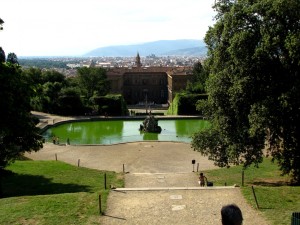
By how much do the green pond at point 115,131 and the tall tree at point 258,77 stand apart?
70.7 feet

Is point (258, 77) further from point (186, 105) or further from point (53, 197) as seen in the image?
point (186, 105)

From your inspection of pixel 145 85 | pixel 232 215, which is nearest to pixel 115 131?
pixel 232 215

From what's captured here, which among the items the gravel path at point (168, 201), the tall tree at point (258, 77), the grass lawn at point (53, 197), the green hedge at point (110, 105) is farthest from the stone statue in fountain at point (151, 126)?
the tall tree at point (258, 77)

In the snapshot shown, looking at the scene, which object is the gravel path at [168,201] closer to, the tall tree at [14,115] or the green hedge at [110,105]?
the tall tree at [14,115]

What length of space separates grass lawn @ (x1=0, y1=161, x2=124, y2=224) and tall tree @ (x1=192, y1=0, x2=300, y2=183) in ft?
21.5

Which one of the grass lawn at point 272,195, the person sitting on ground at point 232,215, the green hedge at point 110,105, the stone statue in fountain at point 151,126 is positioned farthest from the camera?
the green hedge at point 110,105

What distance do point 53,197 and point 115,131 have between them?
3448 cm

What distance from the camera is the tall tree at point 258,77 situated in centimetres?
1609

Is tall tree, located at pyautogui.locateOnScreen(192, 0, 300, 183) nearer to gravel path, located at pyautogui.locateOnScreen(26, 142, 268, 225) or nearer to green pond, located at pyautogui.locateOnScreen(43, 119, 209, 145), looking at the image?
gravel path, located at pyautogui.locateOnScreen(26, 142, 268, 225)

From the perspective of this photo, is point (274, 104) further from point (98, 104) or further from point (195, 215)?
point (98, 104)

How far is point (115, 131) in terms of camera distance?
48875 millimetres

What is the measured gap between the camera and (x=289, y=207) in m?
13.2

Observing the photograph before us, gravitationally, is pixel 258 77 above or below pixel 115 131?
above

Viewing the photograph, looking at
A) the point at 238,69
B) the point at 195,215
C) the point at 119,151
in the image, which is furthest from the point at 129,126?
the point at 195,215
